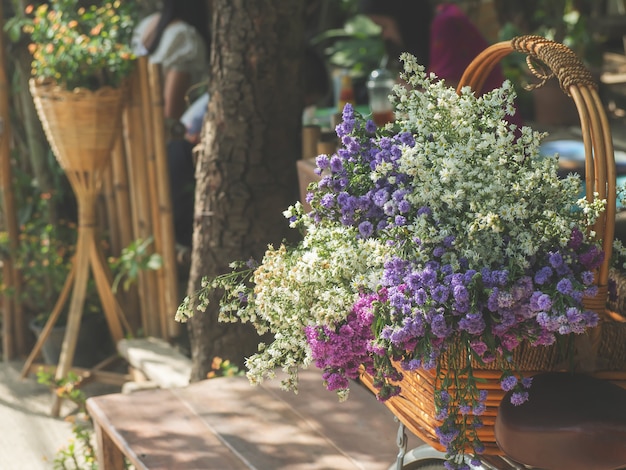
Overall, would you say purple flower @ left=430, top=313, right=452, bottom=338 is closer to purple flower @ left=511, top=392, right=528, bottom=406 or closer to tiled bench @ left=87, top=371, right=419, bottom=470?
purple flower @ left=511, top=392, right=528, bottom=406

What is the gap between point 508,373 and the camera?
5.26ft

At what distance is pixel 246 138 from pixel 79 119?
0.92 m

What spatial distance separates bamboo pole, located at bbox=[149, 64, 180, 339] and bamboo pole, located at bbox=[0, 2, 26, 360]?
0.86m

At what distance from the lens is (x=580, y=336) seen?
5.79 ft

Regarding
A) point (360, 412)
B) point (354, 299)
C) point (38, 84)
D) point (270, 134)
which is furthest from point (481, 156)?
point (38, 84)

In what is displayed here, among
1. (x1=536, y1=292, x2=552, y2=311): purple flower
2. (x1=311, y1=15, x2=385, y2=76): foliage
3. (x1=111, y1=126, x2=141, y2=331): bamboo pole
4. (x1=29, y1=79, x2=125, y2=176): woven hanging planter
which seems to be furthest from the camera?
(x1=311, y1=15, x2=385, y2=76): foliage

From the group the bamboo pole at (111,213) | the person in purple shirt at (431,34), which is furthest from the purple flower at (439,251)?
the bamboo pole at (111,213)

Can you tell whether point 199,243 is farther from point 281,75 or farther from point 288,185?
point 281,75

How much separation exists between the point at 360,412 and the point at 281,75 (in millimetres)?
1244

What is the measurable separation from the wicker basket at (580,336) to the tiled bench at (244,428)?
0.51m

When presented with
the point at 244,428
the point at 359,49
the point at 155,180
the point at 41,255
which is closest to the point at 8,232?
the point at 41,255

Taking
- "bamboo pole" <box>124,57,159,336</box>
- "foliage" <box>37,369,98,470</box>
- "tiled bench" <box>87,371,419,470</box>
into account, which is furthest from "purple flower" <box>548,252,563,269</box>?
"bamboo pole" <box>124,57,159,336</box>

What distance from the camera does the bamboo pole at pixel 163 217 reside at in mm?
3832

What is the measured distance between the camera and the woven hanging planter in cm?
369
